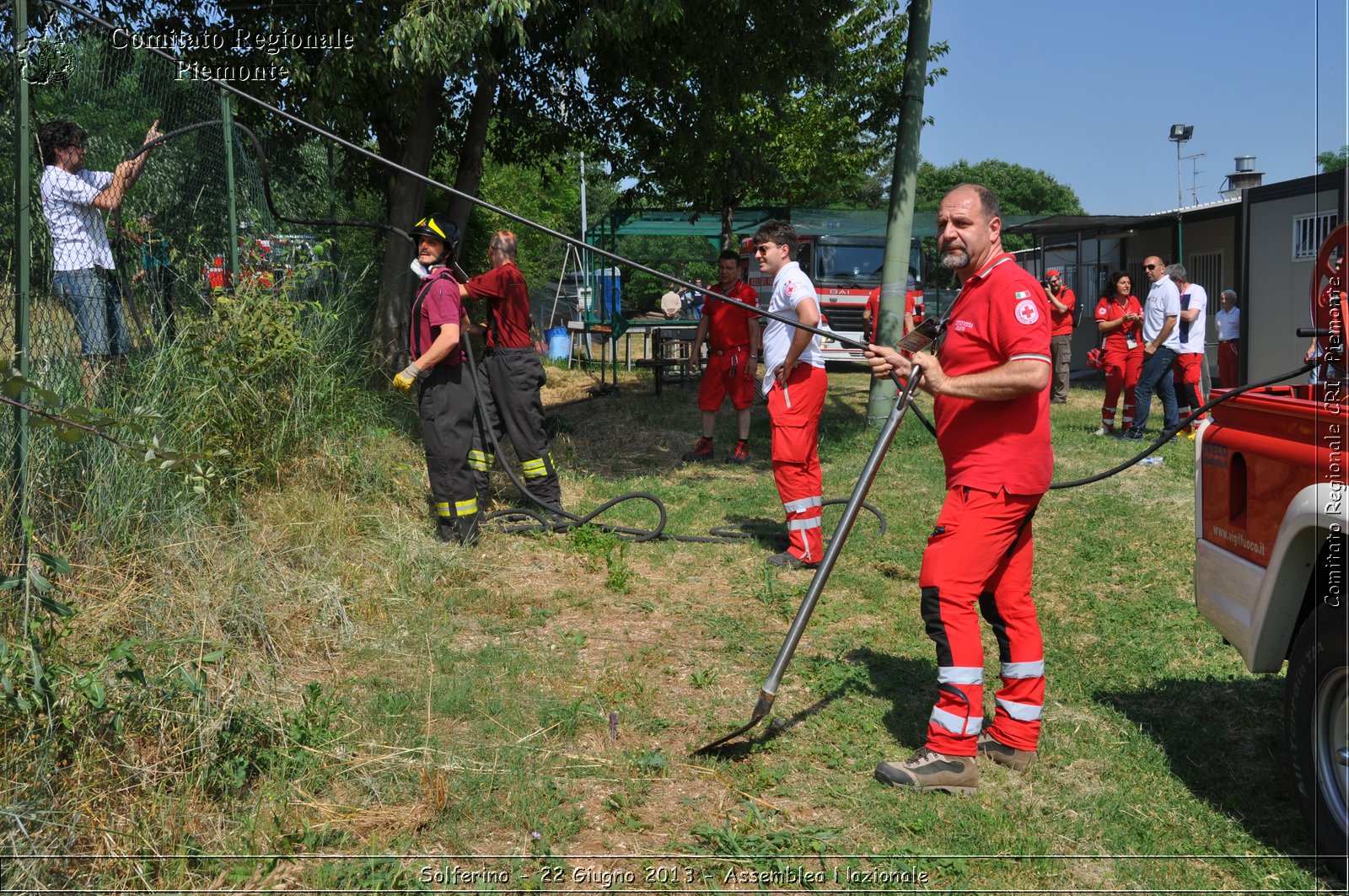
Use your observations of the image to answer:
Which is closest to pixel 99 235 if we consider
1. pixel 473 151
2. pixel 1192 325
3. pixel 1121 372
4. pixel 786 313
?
pixel 786 313

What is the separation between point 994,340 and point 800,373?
2.92 m

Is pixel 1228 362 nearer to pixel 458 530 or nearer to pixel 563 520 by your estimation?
pixel 563 520

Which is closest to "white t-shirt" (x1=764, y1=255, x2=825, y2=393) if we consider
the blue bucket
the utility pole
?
the utility pole

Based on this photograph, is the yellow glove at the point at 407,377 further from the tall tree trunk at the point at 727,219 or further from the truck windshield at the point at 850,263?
the truck windshield at the point at 850,263

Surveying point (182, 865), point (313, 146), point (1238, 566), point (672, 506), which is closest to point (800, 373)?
point (672, 506)

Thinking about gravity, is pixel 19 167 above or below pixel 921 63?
below

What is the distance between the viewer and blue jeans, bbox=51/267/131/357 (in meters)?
5.01

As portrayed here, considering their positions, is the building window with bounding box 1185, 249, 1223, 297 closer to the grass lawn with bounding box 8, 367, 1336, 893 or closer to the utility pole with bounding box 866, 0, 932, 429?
the utility pole with bounding box 866, 0, 932, 429

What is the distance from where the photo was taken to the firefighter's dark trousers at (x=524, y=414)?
7.81 m

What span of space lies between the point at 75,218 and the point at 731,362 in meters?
6.76

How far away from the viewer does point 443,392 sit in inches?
267

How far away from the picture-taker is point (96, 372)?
519cm

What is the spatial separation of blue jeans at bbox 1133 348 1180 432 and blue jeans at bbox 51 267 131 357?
32.0ft

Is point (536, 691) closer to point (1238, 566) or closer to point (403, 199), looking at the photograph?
point (1238, 566)
